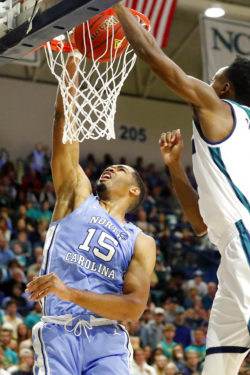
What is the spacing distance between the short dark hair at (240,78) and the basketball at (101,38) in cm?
95

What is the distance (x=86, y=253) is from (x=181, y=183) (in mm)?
683

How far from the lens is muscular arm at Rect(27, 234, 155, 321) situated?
130 inches

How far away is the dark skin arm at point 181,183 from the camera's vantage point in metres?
3.59

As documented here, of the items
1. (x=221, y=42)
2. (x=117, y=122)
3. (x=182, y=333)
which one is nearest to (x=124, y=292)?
(x=182, y=333)

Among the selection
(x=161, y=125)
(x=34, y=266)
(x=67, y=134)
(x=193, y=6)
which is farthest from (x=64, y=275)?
(x=161, y=125)

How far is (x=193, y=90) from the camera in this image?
10.2 feet

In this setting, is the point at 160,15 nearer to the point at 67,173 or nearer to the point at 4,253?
the point at 4,253

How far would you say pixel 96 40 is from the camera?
4098mm

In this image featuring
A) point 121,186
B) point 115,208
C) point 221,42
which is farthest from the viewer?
point 221,42

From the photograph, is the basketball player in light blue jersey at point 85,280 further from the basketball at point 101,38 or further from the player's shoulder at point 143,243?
the basketball at point 101,38

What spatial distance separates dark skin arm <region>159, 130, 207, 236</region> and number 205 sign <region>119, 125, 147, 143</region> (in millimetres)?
13404

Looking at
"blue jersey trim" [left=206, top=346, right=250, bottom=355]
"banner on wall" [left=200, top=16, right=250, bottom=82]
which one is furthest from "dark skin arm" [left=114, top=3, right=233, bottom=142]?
"banner on wall" [left=200, top=16, right=250, bottom=82]

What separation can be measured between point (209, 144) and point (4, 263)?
7.57 meters

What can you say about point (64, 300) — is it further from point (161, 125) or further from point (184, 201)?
point (161, 125)
